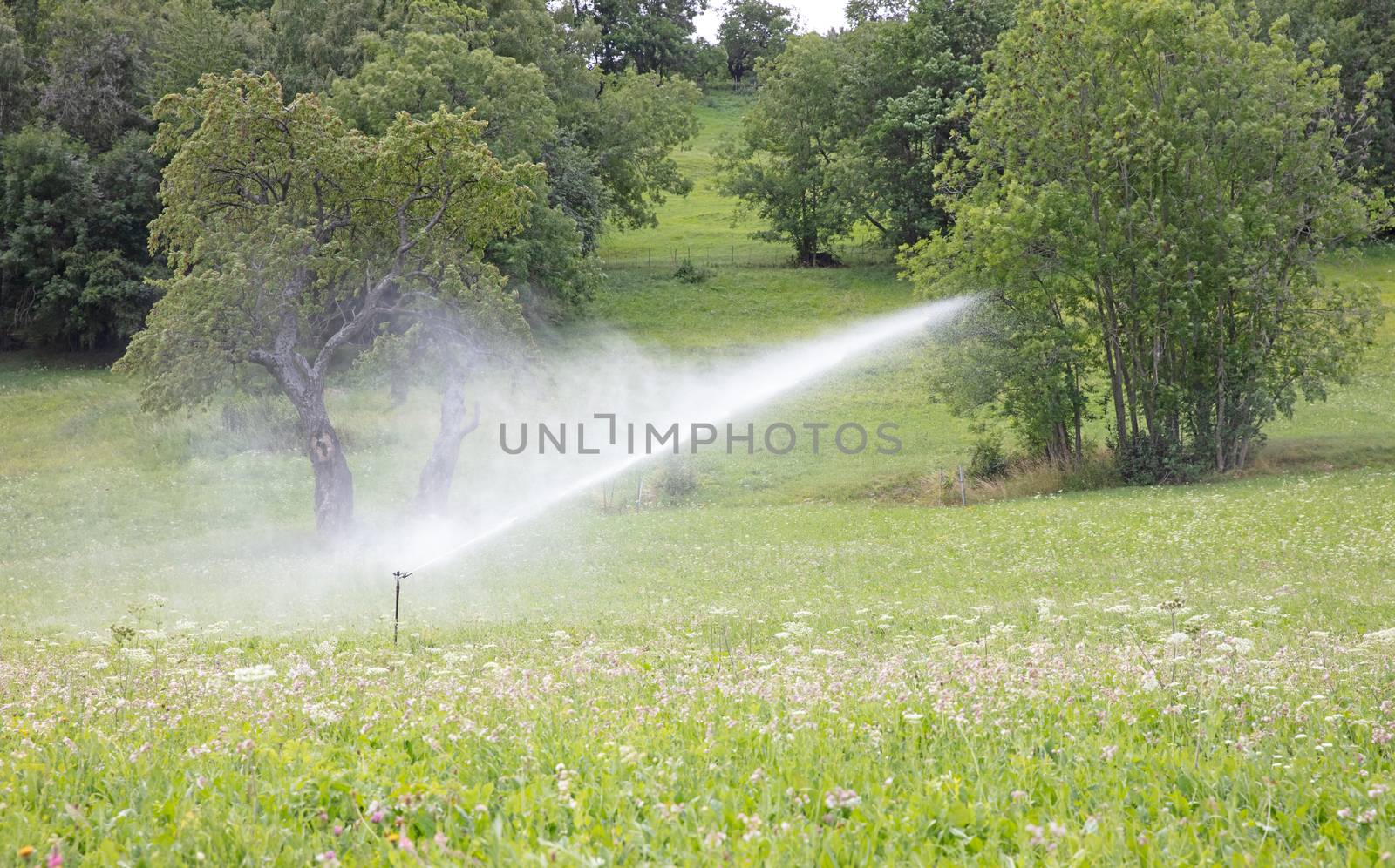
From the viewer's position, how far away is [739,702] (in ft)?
25.3

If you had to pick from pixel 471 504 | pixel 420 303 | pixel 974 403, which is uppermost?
pixel 420 303

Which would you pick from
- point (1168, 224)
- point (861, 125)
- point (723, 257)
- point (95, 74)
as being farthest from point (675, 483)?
point (95, 74)

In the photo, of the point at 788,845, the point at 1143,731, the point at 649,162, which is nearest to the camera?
the point at 788,845

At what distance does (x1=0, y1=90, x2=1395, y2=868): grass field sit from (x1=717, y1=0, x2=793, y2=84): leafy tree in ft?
466

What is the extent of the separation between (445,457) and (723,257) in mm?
54741

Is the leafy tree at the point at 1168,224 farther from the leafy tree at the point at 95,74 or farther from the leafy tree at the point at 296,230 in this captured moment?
the leafy tree at the point at 95,74

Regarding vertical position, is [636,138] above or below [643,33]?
below

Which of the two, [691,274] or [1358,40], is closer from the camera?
[1358,40]

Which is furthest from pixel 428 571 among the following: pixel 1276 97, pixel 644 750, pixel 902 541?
pixel 1276 97

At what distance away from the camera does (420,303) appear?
33.7 m

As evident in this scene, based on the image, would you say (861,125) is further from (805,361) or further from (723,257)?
(805,361)

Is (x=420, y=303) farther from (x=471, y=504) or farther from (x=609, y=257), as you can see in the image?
(x=609, y=257)

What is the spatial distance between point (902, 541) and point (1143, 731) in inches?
806

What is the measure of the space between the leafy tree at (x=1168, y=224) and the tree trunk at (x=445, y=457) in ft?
55.7
